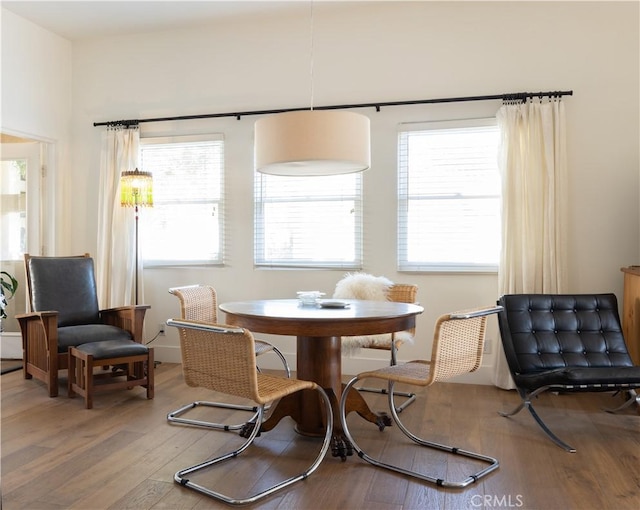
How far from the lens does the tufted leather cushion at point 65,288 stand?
418 cm

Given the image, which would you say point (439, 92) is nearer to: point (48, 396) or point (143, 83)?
point (143, 83)

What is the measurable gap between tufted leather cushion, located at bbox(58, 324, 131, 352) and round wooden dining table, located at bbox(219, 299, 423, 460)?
56.5 inches

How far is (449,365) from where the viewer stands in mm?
2555

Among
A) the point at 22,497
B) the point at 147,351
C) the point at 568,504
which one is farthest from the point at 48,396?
the point at 568,504

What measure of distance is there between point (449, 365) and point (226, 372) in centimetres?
104

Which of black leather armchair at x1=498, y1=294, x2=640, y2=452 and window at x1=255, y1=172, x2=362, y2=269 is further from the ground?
window at x1=255, y1=172, x2=362, y2=269

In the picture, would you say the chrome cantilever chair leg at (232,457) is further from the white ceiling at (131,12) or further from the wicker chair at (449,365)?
the white ceiling at (131,12)

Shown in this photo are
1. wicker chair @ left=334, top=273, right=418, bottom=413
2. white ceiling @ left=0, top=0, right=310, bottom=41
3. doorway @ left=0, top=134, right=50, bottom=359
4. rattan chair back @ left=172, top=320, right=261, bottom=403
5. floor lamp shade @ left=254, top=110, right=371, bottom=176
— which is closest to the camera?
rattan chair back @ left=172, top=320, right=261, bottom=403

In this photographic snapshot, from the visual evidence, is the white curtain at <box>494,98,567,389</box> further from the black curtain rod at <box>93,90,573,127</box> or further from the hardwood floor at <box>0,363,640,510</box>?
the hardwood floor at <box>0,363,640,510</box>

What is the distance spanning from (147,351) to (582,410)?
2981 millimetres

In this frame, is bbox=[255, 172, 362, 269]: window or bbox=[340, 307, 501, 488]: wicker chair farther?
bbox=[255, 172, 362, 269]: window

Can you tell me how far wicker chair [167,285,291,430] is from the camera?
10.6 feet

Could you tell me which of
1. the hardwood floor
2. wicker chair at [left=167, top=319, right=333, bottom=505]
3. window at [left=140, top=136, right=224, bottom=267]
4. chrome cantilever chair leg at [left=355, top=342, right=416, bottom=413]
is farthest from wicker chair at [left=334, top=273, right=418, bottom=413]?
window at [left=140, top=136, right=224, bottom=267]

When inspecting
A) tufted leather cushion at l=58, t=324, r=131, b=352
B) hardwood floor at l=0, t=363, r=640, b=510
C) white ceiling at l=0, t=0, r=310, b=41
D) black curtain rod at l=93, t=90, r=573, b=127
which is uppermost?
white ceiling at l=0, t=0, r=310, b=41
